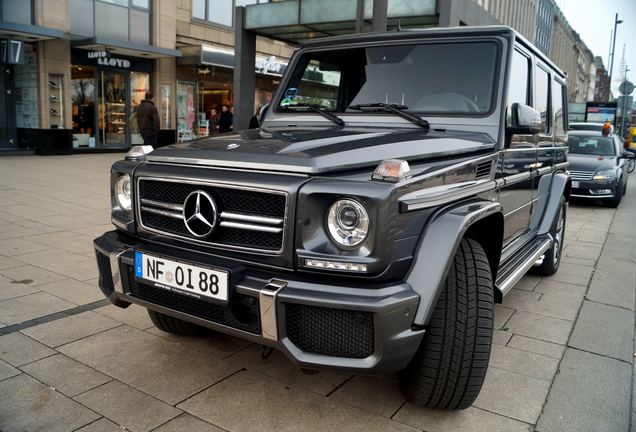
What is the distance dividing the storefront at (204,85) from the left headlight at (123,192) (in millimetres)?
16332

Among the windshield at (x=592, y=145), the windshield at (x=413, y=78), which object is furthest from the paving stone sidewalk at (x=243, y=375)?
the windshield at (x=592, y=145)

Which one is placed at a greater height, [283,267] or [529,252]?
[283,267]

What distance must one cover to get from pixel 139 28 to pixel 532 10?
39411mm

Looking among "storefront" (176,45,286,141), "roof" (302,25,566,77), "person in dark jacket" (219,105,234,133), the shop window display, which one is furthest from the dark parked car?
the shop window display

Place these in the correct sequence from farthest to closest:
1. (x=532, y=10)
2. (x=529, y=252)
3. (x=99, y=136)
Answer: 1. (x=532, y=10)
2. (x=99, y=136)
3. (x=529, y=252)

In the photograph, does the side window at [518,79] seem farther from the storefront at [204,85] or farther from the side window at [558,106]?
the storefront at [204,85]

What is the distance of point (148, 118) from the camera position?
1295 cm

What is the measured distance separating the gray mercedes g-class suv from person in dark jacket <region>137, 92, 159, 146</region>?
1049 cm

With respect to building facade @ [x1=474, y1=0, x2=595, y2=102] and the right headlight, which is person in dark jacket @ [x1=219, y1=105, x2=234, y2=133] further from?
the right headlight

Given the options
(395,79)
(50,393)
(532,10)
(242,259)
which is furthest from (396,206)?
(532,10)

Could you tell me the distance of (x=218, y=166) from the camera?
7.93 feet

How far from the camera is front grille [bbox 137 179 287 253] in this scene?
7.25 feet

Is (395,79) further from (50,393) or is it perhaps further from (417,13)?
(417,13)

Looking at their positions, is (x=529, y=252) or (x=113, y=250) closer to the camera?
(x=113, y=250)
